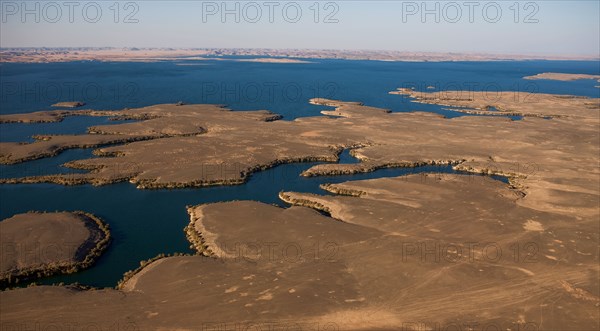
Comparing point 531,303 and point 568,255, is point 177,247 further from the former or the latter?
point 568,255

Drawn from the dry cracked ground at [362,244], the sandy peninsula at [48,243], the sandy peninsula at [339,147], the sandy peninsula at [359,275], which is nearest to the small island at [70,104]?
the sandy peninsula at [339,147]

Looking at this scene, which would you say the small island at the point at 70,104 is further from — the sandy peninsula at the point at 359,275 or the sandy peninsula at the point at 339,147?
the sandy peninsula at the point at 359,275

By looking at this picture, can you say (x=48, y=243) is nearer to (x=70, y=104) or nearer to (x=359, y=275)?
(x=359, y=275)

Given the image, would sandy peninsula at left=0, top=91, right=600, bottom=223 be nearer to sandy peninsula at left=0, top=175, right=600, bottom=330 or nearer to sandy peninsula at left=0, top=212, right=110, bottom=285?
sandy peninsula at left=0, top=175, right=600, bottom=330

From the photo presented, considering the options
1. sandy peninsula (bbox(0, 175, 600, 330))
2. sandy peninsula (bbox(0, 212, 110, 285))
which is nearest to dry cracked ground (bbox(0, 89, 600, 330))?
sandy peninsula (bbox(0, 175, 600, 330))

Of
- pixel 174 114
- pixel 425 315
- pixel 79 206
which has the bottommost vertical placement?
pixel 425 315

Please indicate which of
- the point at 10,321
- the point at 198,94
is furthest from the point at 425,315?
the point at 198,94
